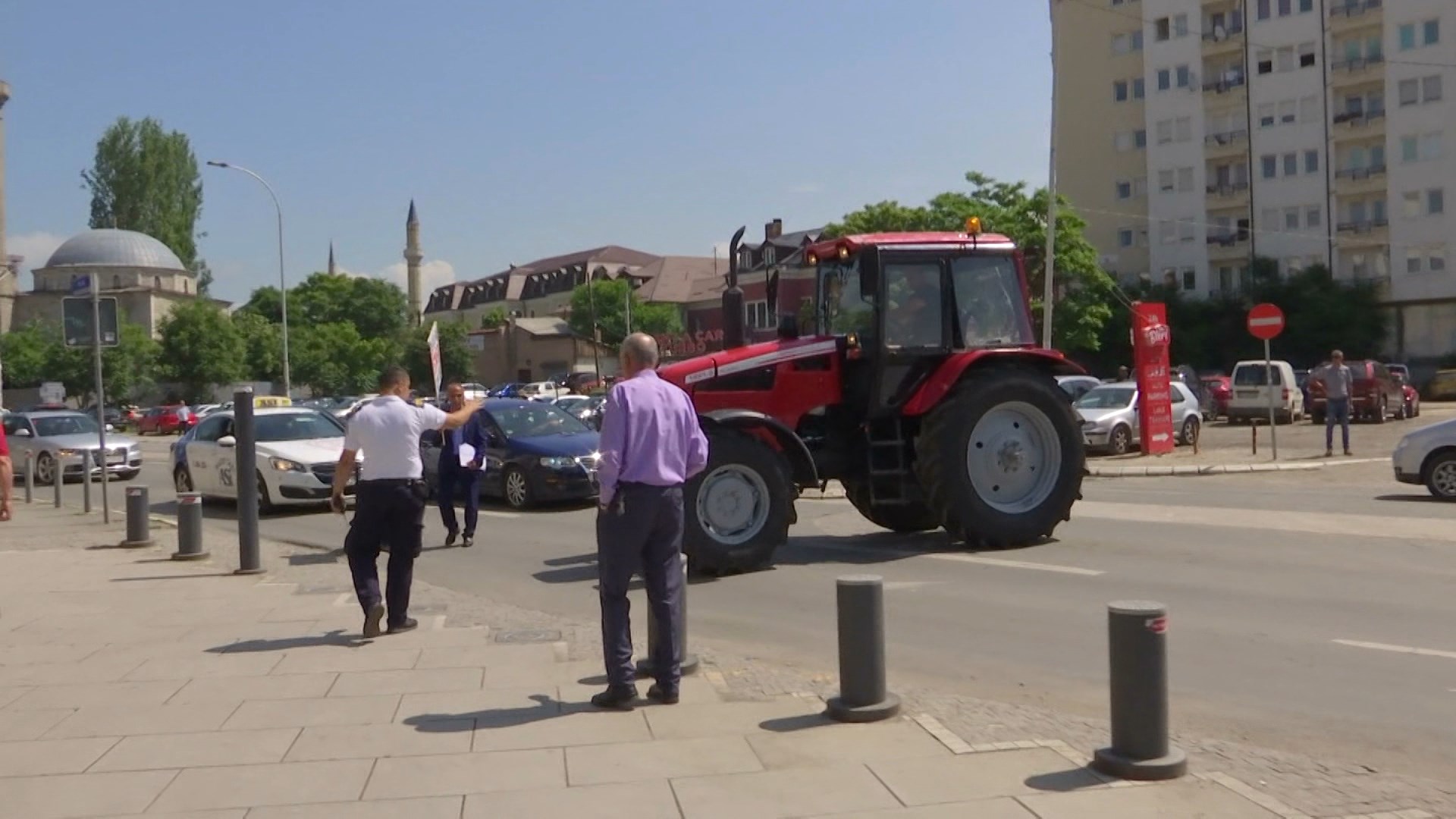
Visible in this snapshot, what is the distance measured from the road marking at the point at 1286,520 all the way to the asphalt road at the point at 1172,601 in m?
0.05

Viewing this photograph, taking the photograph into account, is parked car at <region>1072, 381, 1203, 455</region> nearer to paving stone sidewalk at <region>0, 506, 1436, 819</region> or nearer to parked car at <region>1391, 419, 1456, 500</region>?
parked car at <region>1391, 419, 1456, 500</region>

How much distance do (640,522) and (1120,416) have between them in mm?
23213

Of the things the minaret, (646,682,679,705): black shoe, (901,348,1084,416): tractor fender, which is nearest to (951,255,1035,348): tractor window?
(901,348,1084,416): tractor fender

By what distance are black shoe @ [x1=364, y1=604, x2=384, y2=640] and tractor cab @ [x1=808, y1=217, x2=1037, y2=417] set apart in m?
5.38

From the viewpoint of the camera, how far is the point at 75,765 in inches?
246

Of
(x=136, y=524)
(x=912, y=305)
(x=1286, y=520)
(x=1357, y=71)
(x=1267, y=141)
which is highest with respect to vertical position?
(x=1357, y=71)

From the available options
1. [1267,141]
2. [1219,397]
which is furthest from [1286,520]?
[1267,141]

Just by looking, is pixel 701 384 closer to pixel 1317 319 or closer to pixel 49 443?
pixel 49 443

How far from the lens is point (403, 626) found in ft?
31.1

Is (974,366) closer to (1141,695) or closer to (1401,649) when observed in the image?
(1401,649)

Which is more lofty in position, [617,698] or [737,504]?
[737,504]

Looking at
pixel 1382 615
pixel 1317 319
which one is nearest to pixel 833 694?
pixel 1382 615

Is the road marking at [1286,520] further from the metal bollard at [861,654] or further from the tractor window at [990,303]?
the metal bollard at [861,654]

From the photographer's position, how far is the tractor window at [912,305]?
13.1 metres
